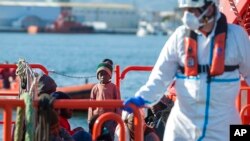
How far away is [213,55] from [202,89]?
0.26 metres

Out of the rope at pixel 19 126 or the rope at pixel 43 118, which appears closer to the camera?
the rope at pixel 43 118

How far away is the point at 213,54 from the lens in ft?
26.3

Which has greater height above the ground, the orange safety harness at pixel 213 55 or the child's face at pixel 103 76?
the orange safety harness at pixel 213 55

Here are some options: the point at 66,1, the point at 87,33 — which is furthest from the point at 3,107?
the point at 66,1

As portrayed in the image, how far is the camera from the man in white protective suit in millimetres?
8008

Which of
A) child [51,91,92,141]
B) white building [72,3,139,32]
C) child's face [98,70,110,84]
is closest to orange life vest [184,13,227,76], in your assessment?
child [51,91,92,141]

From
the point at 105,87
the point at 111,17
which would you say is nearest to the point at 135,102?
the point at 105,87

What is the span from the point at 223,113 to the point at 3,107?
1693 mm

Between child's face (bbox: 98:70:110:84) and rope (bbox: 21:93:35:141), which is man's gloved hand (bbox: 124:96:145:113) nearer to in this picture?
rope (bbox: 21:93:35:141)

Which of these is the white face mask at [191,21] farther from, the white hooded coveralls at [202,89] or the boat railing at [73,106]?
the boat railing at [73,106]

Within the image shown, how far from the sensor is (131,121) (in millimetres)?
10398

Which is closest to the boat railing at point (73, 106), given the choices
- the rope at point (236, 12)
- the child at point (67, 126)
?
the child at point (67, 126)

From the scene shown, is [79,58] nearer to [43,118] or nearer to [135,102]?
[43,118]

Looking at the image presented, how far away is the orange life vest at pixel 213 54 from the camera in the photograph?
8.00 metres
